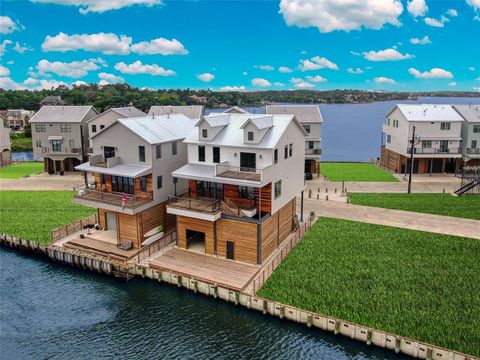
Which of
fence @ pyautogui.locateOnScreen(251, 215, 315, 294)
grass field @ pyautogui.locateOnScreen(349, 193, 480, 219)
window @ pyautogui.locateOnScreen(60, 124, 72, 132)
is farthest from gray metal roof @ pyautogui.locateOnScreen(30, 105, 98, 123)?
grass field @ pyautogui.locateOnScreen(349, 193, 480, 219)

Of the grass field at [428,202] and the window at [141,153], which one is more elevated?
the window at [141,153]

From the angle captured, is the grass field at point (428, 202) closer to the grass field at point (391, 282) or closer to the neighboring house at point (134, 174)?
the grass field at point (391, 282)

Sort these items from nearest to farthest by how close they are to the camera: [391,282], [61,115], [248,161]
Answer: [391,282] < [248,161] < [61,115]

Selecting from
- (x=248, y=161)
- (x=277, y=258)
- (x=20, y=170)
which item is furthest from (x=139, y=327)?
(x=20, y=170)

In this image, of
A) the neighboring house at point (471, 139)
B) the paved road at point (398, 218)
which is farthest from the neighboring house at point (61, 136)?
the neighboring house at point (471, 139)

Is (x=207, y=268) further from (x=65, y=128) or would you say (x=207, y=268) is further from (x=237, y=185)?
(x=65, y=128)

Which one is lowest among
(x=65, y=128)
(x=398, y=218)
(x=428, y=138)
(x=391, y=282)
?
(x=391, y=282)
